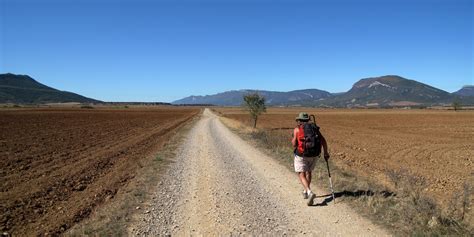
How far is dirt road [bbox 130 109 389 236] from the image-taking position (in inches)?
297

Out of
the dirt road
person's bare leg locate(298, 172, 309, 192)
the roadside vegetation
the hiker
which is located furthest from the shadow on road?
the hiker

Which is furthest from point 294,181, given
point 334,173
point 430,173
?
point 430,173

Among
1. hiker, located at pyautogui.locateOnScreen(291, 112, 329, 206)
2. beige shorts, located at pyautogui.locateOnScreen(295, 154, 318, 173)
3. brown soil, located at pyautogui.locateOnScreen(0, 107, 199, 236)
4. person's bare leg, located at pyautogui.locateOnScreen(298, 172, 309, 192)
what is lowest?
brown soil, located at pyautogui.locateOnScreen(0, 107, 199, 236)

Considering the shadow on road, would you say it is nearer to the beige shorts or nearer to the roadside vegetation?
the roadside vegetation

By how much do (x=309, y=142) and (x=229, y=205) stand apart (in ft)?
7.75

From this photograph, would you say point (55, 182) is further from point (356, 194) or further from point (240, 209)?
point (356, 194)

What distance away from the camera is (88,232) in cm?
746

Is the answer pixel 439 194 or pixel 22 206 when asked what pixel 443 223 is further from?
pixel 22 206

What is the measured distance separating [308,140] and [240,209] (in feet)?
7.28

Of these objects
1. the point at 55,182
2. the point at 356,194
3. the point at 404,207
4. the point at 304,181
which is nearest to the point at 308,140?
the point at 304,181

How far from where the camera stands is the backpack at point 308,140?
30.3 ft

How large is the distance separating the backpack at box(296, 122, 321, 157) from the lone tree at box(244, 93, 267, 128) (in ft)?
123

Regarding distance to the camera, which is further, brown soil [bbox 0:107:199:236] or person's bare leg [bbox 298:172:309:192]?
person's bare leg [bbox 298:172:309:192]

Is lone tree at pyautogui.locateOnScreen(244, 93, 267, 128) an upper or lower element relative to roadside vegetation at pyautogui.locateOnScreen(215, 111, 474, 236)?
upper
